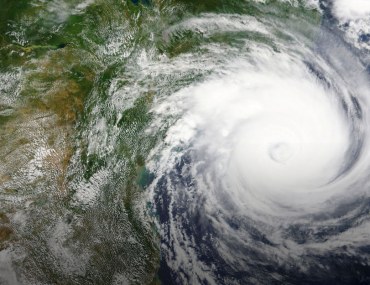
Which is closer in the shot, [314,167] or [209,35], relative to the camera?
[314,167]

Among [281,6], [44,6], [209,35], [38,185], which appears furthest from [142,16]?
[38,185]

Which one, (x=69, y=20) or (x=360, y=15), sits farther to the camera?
(x=69, y=20)

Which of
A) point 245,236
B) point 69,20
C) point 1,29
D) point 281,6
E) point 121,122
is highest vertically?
point 281,6

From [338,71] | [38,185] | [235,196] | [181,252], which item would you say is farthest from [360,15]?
[38,185]

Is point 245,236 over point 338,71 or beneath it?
beneath

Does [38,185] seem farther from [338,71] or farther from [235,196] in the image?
[338,71]

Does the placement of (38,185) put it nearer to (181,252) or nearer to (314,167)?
(181,252)
